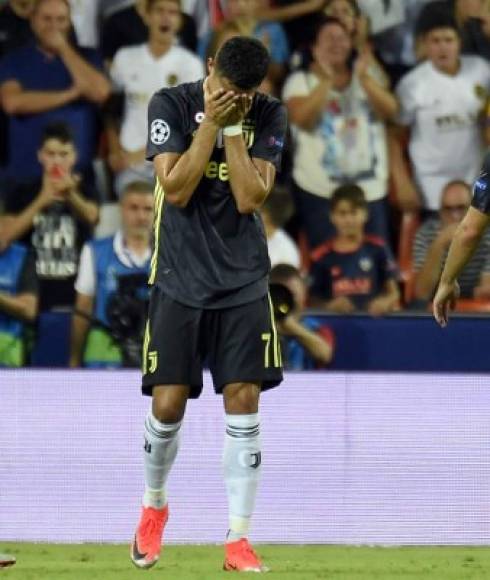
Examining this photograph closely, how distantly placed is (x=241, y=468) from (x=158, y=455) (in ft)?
1.26

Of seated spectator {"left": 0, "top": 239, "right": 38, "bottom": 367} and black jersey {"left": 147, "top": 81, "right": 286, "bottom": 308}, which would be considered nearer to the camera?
black jersey {"left": 147, "top": 81, "right": 286, "bottom": 308}

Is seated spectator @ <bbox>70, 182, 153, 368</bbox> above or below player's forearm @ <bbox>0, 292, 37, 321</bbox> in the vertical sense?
above

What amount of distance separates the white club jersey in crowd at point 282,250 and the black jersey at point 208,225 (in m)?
4.54

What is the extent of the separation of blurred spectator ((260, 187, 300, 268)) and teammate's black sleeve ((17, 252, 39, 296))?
166cm

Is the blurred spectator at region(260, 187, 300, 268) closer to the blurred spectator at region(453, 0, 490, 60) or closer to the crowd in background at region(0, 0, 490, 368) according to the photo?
the crowd in background at region(0, 0, 490, 368)

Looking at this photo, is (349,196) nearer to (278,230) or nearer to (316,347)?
(278,230)

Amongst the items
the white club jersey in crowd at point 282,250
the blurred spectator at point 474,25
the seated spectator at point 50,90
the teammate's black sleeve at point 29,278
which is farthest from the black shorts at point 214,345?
the blurred spectator at point 474,25

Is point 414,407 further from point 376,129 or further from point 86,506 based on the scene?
point 376,129

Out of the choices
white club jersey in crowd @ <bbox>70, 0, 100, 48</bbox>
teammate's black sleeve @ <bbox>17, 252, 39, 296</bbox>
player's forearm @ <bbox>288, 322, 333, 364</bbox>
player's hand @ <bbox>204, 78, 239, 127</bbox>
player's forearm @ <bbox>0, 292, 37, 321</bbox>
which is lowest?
player's forearm @ <bbox>288, 322, 333, 364</bbox>

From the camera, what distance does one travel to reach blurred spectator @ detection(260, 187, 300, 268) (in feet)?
35.6

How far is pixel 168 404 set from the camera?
6258 mm

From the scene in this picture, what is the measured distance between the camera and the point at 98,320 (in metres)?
10.7

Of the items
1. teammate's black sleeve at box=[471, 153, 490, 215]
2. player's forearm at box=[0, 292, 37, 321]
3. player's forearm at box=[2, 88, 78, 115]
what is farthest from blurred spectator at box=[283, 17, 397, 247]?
teammate's black sleeve at box=[471, 153, 490, 215]

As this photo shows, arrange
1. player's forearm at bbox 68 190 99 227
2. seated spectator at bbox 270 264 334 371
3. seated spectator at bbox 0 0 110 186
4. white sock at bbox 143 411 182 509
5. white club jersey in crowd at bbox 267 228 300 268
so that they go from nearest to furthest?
white sock at bbox 143 411 182 509 → seated spectator at bbox 270 264 334 371 → white club jersey in crowd at bbox 267 228 300 268 → player's forearm at bbox 68 190 99 227 → seated spectator at bbox 0 0 110 186
